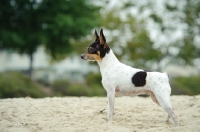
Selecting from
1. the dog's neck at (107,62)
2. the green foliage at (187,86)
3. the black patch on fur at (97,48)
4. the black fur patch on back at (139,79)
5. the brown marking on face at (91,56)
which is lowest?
the green foliage at (187,86)

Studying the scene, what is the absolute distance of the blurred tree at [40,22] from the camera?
904 inches

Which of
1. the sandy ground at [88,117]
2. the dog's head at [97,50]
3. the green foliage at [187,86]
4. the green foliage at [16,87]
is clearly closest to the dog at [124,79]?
the dog's head at [97,50]

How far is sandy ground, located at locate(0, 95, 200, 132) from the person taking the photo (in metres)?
6.07

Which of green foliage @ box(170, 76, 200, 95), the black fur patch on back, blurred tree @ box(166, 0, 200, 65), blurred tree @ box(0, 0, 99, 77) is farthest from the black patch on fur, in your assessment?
blurred tree @ box(166, 0, 200, 65)

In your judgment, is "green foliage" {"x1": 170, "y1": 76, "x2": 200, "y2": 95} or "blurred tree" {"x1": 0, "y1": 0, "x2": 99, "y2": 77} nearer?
"green foliage" {"x1": 170, "y1": 76, "x2": 200, "y2": 95}

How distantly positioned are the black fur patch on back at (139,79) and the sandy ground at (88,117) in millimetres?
900

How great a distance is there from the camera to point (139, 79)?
21.0 ft

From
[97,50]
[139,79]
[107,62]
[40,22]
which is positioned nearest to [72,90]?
[40,22]

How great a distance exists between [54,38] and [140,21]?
11.8m

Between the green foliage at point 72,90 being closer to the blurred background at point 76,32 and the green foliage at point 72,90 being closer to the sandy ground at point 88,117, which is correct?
the blurred background at point 76,32

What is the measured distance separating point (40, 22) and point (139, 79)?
18734mm

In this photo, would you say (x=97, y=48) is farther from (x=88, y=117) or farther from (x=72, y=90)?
(x=72, y=90)

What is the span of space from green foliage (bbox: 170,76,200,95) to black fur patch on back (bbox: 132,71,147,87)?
45.0ft

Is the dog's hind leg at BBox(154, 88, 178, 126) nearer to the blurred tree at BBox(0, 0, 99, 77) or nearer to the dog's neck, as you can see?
the dog's neck
